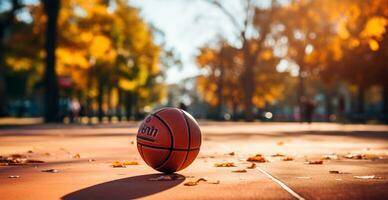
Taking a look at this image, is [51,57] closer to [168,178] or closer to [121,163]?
[121,163]

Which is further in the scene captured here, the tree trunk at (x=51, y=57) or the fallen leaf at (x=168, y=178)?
the tree trunk at (x=51, y=57)

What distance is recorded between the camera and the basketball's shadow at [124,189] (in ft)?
26.9

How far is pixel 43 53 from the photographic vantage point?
49344 mm

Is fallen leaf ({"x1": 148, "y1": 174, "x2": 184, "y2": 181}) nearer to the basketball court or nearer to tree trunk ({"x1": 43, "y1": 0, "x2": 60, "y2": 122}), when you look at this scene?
the basketball court

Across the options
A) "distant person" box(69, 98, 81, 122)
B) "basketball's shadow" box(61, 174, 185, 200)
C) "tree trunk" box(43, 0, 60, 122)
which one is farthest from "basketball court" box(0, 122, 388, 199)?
"distant person" box(69, 98, 81, 122)

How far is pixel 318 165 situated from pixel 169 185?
4135mm

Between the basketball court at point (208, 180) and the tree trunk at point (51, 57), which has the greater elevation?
the tree trunk at point (51, 57)

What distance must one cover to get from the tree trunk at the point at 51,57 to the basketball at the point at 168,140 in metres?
35.2

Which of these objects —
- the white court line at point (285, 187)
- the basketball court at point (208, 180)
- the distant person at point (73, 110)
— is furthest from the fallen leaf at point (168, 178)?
the distant person at point (73, 110)

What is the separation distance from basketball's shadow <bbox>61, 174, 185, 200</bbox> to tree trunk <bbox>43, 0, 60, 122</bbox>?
116 ft

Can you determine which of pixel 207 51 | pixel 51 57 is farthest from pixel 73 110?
pixel 207 51

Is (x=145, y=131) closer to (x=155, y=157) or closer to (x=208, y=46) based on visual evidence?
(x=155, y=157)

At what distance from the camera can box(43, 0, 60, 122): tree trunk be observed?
146ft

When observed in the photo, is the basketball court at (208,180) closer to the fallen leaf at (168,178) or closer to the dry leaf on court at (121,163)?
the fallen leaf at (168,178)
